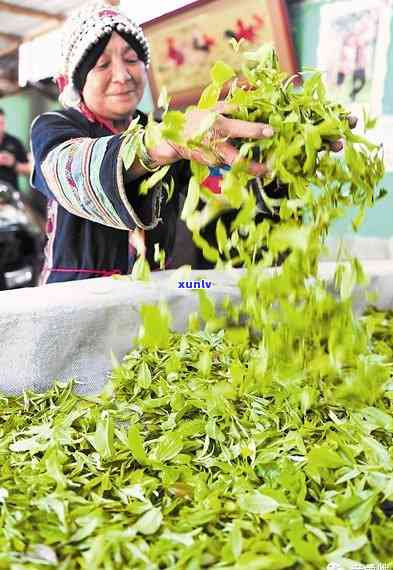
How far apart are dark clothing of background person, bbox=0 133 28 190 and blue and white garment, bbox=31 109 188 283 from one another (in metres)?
0.14

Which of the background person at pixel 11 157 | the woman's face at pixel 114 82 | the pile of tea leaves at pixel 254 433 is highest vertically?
the woman's face at pixel 114 82

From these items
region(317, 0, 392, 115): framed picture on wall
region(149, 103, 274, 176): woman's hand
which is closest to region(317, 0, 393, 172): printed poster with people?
region(317, 0, 392, 115): framed picture on wall

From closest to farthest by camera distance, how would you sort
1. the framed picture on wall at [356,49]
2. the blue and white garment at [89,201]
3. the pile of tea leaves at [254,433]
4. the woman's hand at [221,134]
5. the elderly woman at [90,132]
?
1. the pile of tea leaves at [254,433]
2. the woman's hand at [221,134]
3. the blue and white garment at [89,201]
4. the elderly woman at [90,132]
5. the framed picture on wall at [356,49]

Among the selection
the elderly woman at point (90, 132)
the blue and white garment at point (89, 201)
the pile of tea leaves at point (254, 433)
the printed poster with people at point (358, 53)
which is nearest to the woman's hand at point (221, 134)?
the pile of tea leaves at point (254, 433)

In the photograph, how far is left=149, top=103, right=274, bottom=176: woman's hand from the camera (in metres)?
0.73

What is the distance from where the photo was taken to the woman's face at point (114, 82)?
51.8 inches

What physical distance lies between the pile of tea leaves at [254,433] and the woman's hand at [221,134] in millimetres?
14

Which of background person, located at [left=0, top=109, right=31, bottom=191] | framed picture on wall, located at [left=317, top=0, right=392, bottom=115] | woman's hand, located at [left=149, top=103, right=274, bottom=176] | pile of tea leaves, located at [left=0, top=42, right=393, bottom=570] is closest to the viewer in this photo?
pile of tea leaves, located at [left=0, top=42, right=393, bottom=570]

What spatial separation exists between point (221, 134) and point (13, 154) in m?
0.86

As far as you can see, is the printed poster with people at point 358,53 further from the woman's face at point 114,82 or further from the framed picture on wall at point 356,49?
the woman's face at point 114,82

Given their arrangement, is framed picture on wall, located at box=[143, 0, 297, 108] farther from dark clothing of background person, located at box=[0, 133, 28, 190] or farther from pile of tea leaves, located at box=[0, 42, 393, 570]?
pile of tea leaves, located at box=[0, 42, 393, 570]

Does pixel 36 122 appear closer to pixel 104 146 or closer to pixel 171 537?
pixel 104 146

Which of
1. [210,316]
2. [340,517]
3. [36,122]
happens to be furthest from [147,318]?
[36,122]

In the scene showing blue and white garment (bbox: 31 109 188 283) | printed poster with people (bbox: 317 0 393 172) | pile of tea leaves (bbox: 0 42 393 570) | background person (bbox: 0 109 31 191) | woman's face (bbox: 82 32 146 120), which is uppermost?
printed poster with people (bbox: 317 0 393 172)
